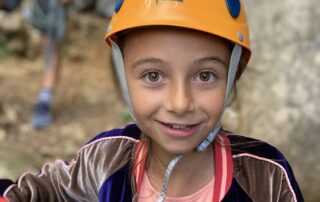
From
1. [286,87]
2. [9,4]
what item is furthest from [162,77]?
[9,4]

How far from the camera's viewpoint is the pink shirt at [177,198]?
1929mm

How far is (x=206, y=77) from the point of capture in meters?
1.73

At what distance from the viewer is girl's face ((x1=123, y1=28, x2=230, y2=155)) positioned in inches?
65.8

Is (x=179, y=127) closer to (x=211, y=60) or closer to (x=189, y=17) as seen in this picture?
(x=211, y=60)

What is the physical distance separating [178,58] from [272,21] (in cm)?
232

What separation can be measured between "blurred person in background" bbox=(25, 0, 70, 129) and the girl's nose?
3.45 m

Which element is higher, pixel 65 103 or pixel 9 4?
pixel 9 4

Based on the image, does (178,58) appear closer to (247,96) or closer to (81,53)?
(247,96)

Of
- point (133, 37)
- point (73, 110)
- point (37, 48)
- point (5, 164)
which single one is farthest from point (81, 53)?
point (133, 37)

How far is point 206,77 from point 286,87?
205cm

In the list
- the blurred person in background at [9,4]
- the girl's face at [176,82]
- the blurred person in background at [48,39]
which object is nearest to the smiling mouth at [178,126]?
the girl's face at [176,82]

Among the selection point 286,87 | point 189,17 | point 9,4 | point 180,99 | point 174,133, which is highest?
point 9,4

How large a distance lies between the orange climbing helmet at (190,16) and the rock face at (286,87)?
6.22ft

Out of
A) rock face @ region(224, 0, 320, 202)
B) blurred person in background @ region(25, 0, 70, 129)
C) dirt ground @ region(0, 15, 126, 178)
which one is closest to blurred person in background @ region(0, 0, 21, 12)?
dirt ground @ region(0, 15, 126, 178)
